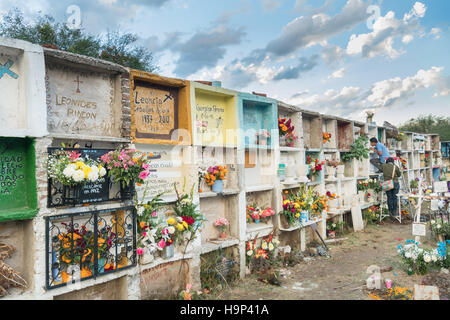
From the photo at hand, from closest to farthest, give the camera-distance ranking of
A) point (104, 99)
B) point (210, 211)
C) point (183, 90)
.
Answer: point (104, 99), point (183, 90), point (210, 211)

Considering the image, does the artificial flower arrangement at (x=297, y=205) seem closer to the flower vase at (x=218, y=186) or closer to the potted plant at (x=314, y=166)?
the potted plant at (x=314, y=166)

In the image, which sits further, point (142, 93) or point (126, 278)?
point (142, 93)

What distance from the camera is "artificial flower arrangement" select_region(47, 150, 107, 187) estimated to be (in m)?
3.17

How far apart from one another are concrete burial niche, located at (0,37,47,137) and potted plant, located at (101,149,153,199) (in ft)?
2.41

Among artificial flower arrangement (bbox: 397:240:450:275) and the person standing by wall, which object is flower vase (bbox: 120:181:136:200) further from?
the person standing by wall

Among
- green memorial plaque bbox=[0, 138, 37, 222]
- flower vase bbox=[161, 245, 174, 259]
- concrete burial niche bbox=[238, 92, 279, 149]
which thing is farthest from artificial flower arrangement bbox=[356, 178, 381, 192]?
green memorial plaque bbox=[0, 138, 37, 222]

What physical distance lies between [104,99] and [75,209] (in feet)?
4.76

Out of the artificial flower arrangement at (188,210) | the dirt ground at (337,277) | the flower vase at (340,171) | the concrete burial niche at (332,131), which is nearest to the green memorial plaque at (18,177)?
the artificial flower arrangement at (188,210)

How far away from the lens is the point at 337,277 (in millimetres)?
5355

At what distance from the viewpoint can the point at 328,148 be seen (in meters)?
8.16

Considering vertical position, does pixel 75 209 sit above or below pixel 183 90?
below
